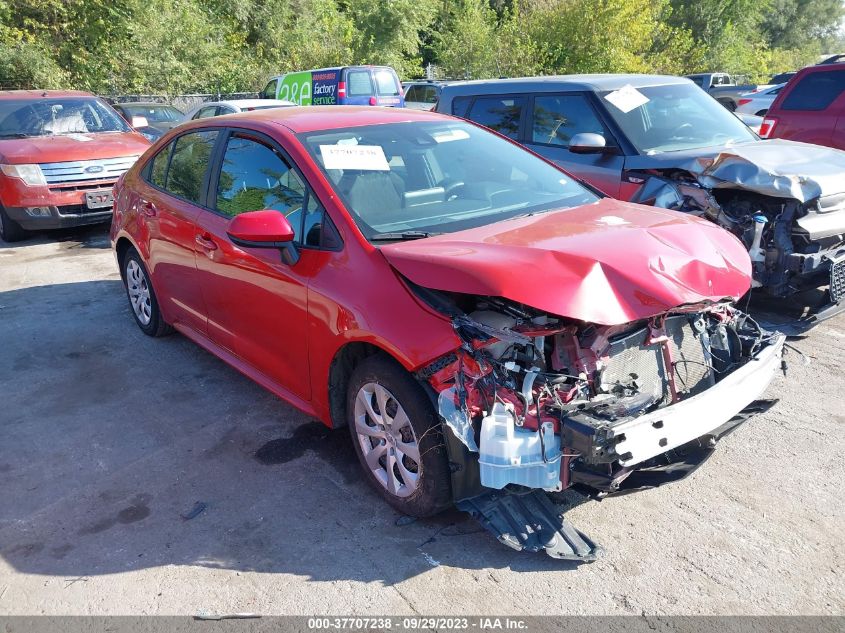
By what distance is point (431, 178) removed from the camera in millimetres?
3969

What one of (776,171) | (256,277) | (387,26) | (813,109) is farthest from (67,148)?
(387,26)

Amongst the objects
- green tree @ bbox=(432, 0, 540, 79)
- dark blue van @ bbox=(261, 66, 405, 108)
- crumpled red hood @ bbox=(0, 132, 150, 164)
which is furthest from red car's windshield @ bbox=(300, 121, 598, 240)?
green tree @ bbox=(432, 0, 540, 79)

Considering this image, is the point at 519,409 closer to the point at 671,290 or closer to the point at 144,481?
the point at 671,290

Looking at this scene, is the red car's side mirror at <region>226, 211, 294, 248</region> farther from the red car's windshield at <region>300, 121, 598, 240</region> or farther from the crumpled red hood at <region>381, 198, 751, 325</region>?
the crumpled red hood at <region>381, 198, 751, 325</region>

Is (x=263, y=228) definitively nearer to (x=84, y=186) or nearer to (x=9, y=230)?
(x=84, y=186)

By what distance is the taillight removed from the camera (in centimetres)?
887

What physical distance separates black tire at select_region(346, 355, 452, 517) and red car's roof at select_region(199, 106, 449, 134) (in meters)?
1.56

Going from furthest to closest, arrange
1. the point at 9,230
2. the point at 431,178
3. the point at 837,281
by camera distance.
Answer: the point at 9,230 → the point at 837,281 → the point at 431,178

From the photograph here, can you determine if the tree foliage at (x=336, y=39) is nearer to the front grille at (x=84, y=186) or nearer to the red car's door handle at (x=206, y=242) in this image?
the front grille at (x=84, y=186)

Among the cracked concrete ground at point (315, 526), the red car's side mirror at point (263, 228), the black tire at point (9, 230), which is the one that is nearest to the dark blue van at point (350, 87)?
the black tire at point (9, 230)

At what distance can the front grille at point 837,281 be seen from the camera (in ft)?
16.1

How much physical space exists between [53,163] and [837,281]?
8.76m

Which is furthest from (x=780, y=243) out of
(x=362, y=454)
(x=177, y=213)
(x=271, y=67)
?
(x=271, y=67)

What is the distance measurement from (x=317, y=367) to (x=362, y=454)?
0.50 metres
